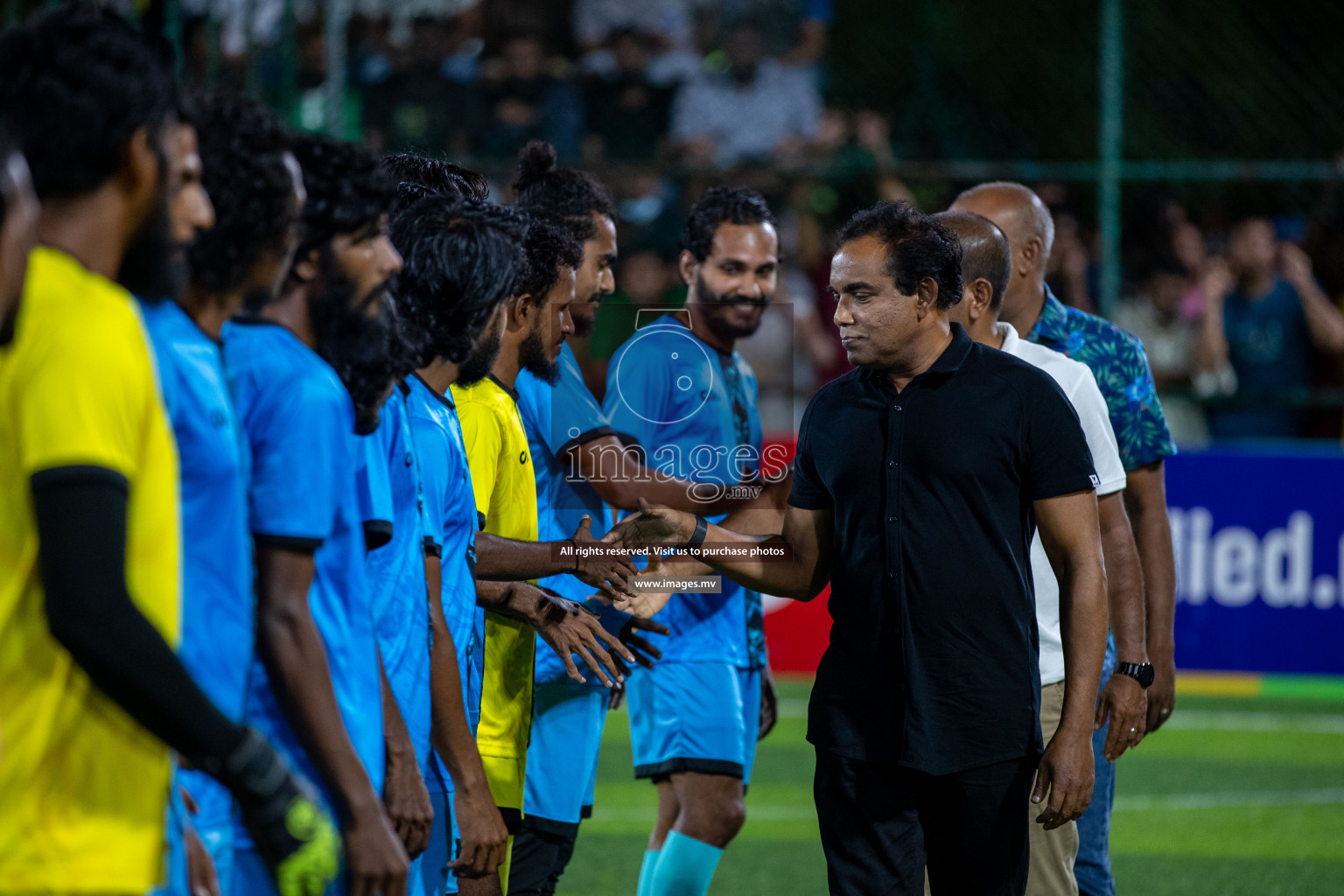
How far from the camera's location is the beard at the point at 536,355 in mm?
4305

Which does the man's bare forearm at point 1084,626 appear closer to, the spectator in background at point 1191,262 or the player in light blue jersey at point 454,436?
the player in light blue jersey at point 454,436

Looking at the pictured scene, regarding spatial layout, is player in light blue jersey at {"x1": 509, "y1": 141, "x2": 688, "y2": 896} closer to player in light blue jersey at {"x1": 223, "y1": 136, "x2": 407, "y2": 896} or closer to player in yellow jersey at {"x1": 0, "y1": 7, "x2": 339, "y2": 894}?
player in light blue jersey at {"x1": 223, "y1": 136, "x2": 407, "y2": 896}

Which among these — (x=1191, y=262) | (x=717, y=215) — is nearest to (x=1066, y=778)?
(x=717, y=215)

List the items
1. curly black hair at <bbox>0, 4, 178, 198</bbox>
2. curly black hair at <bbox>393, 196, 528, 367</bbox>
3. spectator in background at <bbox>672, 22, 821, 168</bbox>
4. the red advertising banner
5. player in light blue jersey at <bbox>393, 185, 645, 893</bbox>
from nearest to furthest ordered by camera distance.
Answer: curly black hair at <bbox>0, 4, 178, 198</bbox> < player in light blue jersey at <bbox>393, 185, 645, 893</bbox> < curly black hair at <bbox>393, 196, 528, 367</bbox> < the red advertising banner < spectator in background at <bbox>672, 22, 821, 168</bbox>

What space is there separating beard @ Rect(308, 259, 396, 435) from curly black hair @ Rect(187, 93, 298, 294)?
198mm

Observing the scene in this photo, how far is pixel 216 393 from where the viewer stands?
226cm

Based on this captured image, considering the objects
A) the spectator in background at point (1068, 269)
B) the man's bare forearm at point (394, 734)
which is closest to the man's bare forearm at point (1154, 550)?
the man's bare forearm at point (394, 734)

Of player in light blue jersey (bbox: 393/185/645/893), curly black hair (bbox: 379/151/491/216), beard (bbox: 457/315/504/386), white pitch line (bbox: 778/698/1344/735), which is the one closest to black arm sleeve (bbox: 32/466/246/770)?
player in light blue jersey (bbox: 393/185/645/893)

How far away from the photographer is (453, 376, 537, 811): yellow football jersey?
391cm

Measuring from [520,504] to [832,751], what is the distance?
1.08m

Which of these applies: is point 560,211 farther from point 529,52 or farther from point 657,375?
point 529,52

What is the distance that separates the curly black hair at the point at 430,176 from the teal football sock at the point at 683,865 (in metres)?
2.26

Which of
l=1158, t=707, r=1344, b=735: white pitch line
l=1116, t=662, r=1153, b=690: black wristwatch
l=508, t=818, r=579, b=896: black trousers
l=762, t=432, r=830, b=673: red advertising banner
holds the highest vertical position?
l=1116, t=662, r=1153, b=690: black wristwatch

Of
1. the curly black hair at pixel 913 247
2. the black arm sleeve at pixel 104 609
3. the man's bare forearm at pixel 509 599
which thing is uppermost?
the curly black hair at pixel 913 247
